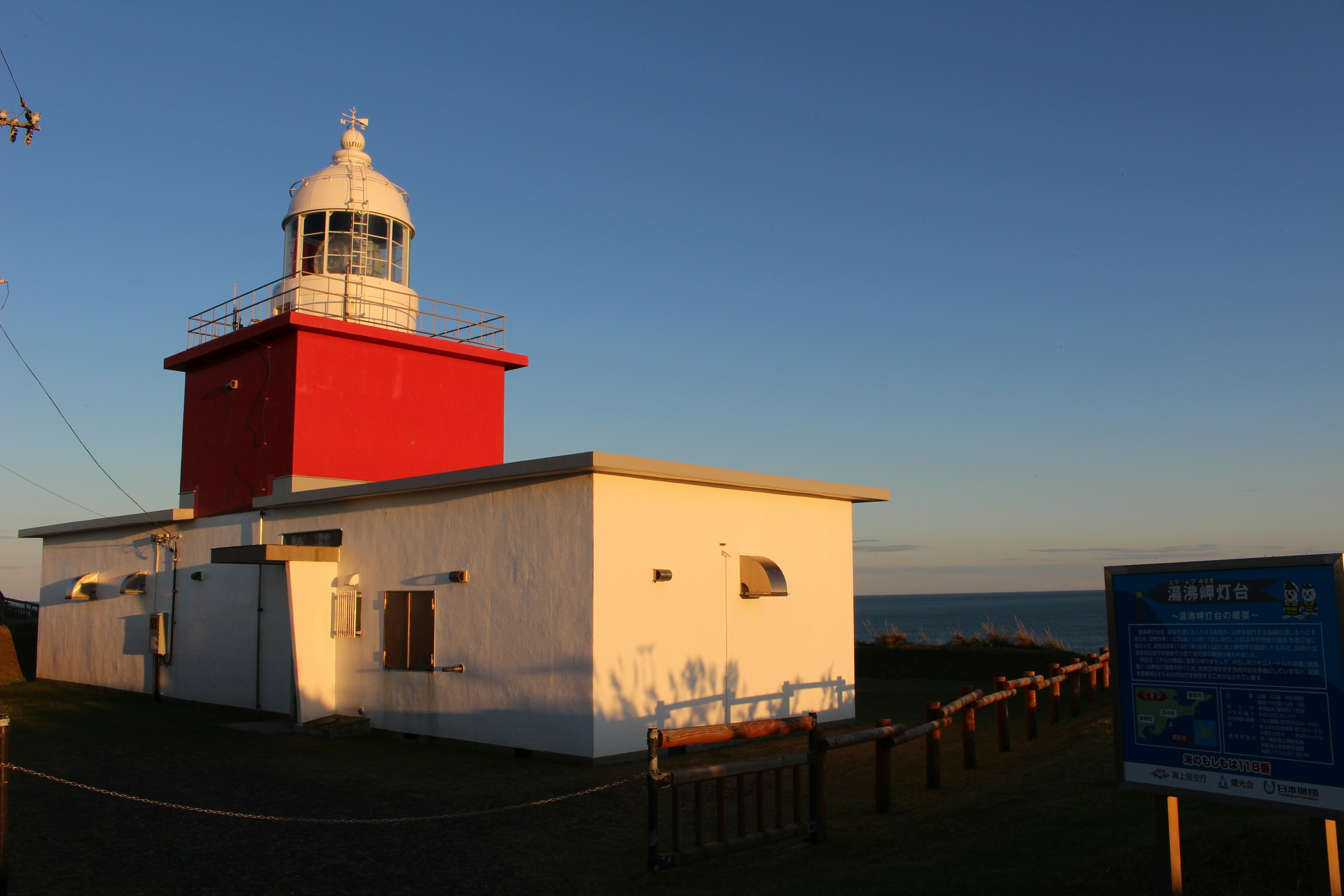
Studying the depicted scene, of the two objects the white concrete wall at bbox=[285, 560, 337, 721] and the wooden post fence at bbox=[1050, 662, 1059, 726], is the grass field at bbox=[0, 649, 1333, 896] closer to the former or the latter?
the wooden post fence at bbox=[1050, 662, 1059, 726]

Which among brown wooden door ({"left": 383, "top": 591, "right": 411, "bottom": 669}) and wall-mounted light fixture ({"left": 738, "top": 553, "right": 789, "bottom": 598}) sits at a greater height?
wall-mounted light fixture ({"left": 738, "top": 553, "right": 789, "bottom": 598})

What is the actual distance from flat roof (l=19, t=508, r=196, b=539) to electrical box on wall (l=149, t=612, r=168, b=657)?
160 cm

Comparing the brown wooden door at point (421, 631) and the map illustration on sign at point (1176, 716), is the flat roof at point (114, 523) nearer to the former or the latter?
the brown wooden door at point (421, 631)

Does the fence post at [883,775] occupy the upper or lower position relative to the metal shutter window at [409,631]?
lower

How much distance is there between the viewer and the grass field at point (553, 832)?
550 cm

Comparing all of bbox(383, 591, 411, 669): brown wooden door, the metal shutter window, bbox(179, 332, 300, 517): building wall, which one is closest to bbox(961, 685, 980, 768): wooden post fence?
the metal shutter window

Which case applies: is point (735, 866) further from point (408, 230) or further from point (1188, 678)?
point (408, 230)

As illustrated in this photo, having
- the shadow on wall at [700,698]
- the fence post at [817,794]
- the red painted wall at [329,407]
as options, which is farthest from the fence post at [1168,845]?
the red painted wall at [329,407]

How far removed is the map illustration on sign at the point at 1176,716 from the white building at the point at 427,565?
6595mm

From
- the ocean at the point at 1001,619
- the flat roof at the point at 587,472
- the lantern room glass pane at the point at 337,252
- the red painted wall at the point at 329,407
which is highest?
the lantern room glass pane at the point at 337,252

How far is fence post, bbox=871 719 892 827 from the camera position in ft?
25.5

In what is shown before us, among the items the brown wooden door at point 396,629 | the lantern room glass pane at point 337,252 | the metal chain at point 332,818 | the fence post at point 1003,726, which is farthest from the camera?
the lantern room glass pane at point 337,252

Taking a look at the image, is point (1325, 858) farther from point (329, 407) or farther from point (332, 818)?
Result: point (329, 407)

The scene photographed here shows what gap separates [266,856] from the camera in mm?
6684
